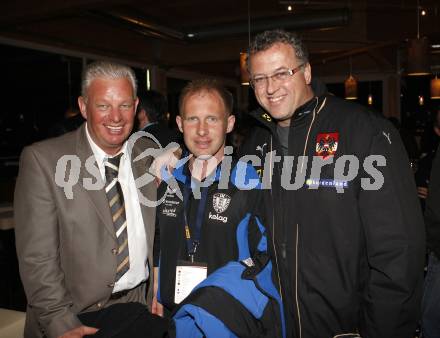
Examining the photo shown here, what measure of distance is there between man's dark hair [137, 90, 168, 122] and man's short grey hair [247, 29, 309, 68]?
99.6 inches

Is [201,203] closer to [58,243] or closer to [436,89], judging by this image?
[58,243]

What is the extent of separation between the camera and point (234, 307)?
4.95ft

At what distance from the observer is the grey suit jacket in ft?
5.61

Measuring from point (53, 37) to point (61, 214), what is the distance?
6551mm

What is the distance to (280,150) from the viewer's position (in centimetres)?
178

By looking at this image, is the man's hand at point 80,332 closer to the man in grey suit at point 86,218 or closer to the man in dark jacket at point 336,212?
the man in grey suit at point 86,218

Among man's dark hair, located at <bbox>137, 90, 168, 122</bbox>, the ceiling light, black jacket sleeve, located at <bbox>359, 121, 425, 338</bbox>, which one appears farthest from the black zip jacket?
the ceiling light

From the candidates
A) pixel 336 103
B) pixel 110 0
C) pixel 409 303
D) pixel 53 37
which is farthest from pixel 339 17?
pixel 409 303

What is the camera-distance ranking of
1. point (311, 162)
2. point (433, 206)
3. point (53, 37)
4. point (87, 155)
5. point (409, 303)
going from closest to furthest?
point (409, 303) → point (311, 162) → point (87, 155) → point (433, 206) → point (53, 37)

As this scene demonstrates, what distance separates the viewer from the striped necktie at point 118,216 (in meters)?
1.85

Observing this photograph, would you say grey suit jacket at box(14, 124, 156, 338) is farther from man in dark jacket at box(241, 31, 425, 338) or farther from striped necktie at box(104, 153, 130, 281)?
man in dark jacket at box(241, 31, 425, 338)

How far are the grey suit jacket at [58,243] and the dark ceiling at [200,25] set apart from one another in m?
4.07

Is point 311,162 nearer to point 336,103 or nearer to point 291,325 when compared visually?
point 336,103

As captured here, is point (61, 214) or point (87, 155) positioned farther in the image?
point (87, 155)
